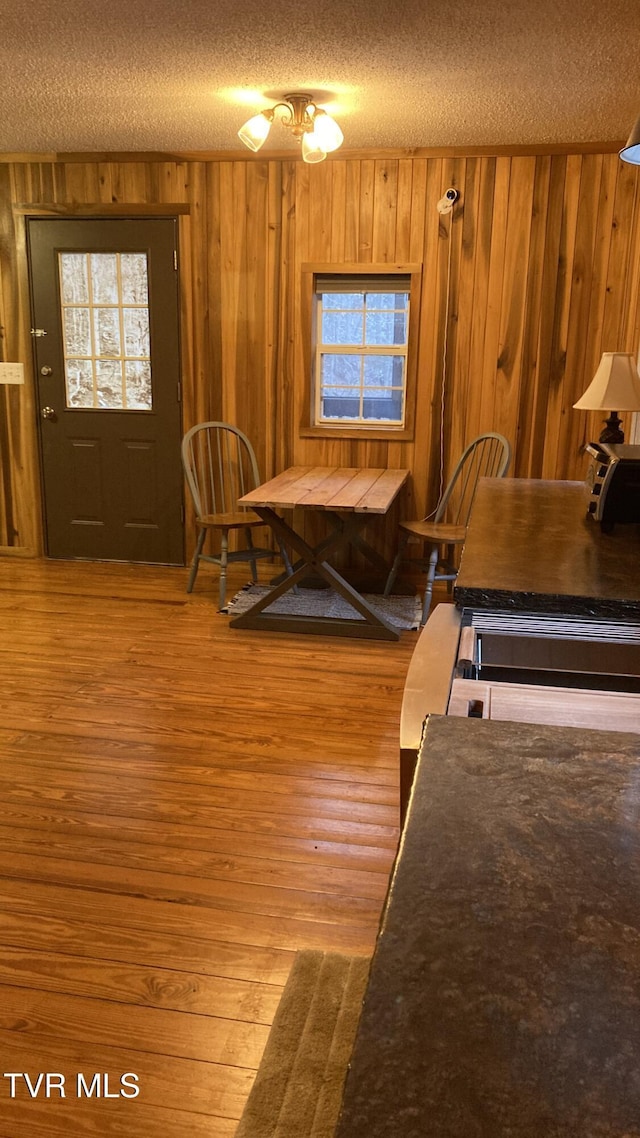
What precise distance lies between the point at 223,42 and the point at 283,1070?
308cm

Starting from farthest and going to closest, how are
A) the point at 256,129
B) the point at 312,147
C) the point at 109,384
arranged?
1. the point at 109,384
2. the point at 312,147
3. the point at 256,129

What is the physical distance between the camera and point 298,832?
2.57 m

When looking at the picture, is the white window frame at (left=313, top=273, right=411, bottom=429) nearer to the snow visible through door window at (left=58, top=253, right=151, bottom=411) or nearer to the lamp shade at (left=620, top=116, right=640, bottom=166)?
the snow visible through door window at (left=58, top=253, right=151, bottom=411)

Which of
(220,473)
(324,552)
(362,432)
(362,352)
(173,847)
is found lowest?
(173,847)

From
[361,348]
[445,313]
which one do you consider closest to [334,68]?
[445,313]

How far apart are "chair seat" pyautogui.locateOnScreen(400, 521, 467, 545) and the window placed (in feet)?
1.86

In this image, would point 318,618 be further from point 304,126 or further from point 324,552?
point 304,126

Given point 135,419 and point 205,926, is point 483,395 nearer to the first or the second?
point 135,419

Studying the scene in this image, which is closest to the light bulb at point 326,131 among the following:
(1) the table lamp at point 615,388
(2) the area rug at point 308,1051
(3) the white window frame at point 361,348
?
(3) the white window frame at point 361,348

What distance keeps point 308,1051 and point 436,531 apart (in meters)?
3.16

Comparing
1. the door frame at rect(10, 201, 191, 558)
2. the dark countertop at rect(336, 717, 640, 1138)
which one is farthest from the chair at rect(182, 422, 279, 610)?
the dark countertop at rect(336, 717, 640, 1138)

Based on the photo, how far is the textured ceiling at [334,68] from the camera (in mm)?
2732

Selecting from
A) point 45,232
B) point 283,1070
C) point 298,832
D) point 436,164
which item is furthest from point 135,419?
point 283,1070

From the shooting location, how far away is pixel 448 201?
468cm
